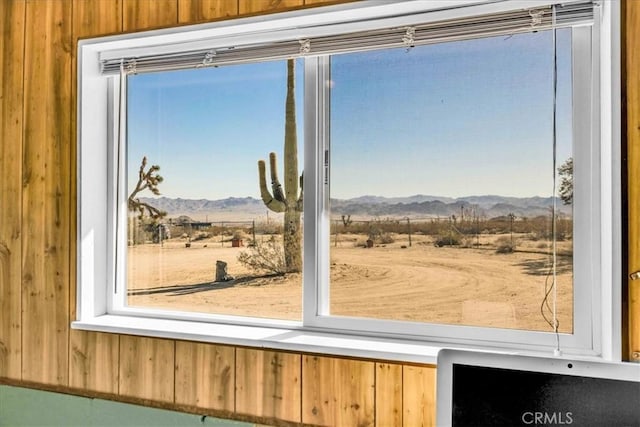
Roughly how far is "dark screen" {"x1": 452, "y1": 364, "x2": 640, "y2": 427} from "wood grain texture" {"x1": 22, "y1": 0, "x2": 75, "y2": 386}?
1430mm

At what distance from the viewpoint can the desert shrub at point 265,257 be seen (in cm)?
180

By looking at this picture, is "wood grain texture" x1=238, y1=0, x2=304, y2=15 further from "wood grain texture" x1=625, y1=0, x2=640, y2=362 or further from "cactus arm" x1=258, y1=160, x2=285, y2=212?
"wood grain texture" x1=625, y1=0, x2=640, y2=362

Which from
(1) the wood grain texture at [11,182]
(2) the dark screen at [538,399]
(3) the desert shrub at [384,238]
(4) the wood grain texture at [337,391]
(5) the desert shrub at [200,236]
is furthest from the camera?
(1) the wood grain texture at [11,182]

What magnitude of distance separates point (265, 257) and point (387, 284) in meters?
0.43

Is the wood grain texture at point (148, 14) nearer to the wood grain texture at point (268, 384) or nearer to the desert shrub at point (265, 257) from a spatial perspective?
the desert shrub at point (265, 257)

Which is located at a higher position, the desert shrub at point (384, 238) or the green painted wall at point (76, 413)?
the desert shrub at point (384, 238)

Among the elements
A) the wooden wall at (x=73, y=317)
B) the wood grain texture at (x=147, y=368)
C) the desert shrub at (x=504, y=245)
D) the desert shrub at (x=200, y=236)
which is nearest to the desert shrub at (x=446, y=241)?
the desert shrub at (x=504, y=245)

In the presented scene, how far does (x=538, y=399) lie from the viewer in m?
1.16

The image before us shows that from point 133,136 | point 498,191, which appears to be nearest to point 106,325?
point 133,136

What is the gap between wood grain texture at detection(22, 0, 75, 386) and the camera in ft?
6.34

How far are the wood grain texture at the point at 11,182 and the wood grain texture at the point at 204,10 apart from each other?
0.71m

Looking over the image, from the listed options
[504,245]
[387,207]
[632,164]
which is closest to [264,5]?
[387,207]

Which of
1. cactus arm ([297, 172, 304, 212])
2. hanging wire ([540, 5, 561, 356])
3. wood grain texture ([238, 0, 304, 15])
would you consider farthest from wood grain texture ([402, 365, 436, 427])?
wood grain texture ([238, 0, 304, 15])

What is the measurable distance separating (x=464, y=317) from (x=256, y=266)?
2.30ft
